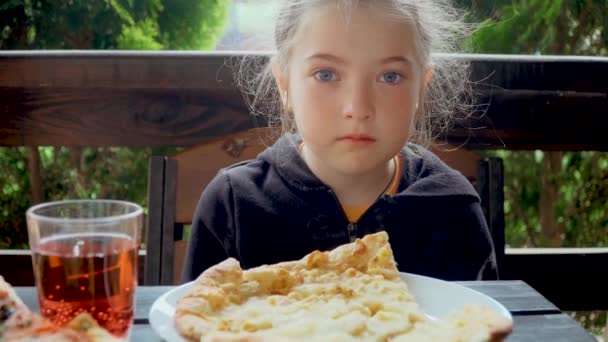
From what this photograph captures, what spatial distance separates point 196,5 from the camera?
3.12 m

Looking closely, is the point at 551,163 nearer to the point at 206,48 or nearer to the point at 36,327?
the point at 206,48

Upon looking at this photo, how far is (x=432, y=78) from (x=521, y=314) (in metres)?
1.08

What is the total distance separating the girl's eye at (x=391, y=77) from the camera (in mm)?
1604

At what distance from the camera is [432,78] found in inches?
82.8

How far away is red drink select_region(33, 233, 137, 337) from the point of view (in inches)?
34.8

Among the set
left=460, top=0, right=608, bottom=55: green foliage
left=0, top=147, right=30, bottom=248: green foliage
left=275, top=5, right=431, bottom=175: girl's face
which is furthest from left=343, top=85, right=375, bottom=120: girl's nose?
left=0, top=147, right=30, bottom=248: green foliage

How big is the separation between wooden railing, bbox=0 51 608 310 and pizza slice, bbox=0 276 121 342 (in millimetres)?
1241

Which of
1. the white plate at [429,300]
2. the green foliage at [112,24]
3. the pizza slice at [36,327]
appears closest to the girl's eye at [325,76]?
the white plate at [429,300]

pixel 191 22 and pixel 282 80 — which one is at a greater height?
pixel 191 22

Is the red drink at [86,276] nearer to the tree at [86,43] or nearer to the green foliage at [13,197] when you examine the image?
the tree at [86,43]

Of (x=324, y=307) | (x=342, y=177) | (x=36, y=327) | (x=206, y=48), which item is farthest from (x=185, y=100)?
(x=36, y=327)

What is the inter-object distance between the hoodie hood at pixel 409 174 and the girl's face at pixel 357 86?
0.68 feet

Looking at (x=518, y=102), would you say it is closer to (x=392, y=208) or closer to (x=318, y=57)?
(x=392, y=208)

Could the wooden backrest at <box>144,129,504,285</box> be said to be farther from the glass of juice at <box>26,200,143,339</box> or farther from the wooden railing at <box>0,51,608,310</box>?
the glass of juice at <box>26,200,143,339</box>
